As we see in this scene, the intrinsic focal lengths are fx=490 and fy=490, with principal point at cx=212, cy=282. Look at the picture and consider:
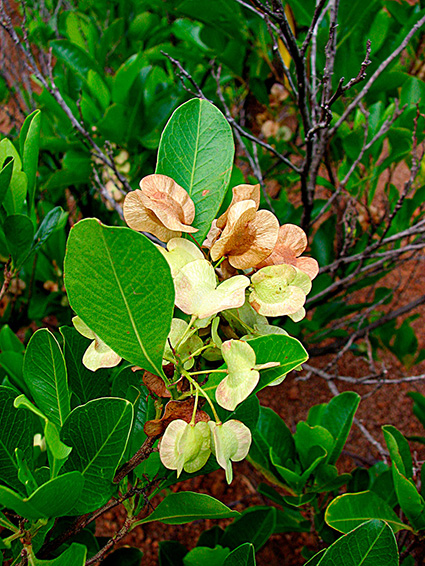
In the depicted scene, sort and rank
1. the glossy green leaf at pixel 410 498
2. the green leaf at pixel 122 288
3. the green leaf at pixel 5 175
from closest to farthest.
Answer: the green leaf at pixel 122 288
the green leaf at pixel 5 175
the glossy green leaf at pixel 410 498

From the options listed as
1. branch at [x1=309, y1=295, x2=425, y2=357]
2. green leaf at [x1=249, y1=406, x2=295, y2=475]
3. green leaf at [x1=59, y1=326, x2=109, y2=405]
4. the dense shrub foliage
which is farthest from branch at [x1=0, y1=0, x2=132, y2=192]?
branch at [x1=309, y1=295, x2=425, y2=357]

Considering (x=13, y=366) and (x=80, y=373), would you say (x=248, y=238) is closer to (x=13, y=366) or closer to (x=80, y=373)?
(x=80, y=373)

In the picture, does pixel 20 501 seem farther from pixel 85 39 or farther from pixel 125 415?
Result: pixel 85 39

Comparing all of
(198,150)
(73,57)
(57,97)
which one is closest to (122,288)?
(198,150)

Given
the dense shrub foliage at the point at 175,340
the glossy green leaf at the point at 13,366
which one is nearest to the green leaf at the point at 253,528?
the dense shrub foliage at the point at 175,340

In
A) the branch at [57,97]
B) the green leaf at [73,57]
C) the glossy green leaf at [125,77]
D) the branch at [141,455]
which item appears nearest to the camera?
the branch at [141,455]

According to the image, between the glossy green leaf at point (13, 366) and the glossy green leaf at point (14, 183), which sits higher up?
the glossy green leaf at point (14, 183)

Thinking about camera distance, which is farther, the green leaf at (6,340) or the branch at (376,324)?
the branch at (376,324)

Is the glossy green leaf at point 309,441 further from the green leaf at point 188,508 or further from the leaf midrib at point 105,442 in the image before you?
the leaf midrib at point 105,442
